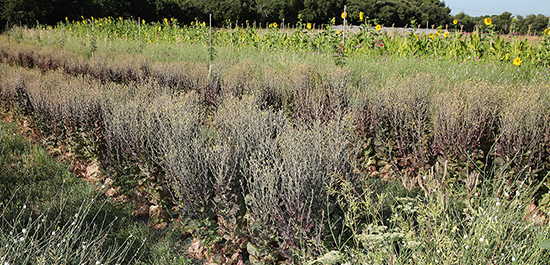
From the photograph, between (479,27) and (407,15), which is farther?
(407,15)

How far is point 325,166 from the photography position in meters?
3.00

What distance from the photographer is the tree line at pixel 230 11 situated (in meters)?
28.4

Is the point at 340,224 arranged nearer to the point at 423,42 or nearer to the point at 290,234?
the point at 290,234

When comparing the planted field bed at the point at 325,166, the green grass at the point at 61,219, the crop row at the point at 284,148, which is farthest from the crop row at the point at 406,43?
the green grass at the point at 61,219

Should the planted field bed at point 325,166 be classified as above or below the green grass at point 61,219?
above

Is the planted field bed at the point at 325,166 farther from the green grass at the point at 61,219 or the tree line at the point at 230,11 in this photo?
the tree line at the point at 230,11

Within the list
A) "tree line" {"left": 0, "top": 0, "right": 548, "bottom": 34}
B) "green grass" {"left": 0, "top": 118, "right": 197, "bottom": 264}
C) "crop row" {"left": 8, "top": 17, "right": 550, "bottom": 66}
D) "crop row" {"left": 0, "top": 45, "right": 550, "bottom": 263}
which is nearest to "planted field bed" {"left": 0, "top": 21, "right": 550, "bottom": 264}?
"crop row" {"left": 0, "top": 45, "right": 550, "bottom": 263}

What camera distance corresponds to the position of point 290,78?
681 cm

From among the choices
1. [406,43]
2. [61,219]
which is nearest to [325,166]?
[61,219]

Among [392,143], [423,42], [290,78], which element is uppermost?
[423,42]

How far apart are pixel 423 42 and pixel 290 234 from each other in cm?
998

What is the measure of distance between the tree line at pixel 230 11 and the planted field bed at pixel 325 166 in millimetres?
18080

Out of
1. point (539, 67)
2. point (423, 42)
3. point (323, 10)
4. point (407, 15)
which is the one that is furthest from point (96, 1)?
point (407, 15)

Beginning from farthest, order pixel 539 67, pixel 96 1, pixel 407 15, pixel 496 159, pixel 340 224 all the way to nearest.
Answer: pixel 407 15 < pixel 96 1 < pixel 539 67 < pixel 496 159 < pixel 340 224
